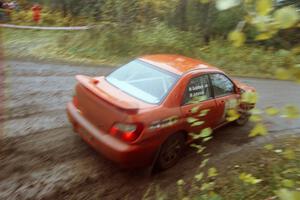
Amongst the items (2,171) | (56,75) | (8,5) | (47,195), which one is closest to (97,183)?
(47,195)

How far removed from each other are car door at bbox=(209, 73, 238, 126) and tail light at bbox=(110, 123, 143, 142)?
2.00 m

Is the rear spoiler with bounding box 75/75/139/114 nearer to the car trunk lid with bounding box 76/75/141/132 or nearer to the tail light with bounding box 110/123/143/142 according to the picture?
the car trunk lid with bounding box 76/75/141/132

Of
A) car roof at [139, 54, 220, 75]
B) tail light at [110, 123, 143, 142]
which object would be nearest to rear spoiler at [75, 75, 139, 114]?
tail light at [110, 123, 143, 142]

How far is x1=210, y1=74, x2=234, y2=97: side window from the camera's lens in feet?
21.5

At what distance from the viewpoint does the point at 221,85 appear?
22.2 feet

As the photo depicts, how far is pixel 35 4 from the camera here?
59.1 ft

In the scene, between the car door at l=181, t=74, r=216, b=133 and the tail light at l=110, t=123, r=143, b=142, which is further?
the car door at l=181, t=74, r=216, b=133

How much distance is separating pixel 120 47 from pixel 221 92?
7567mm

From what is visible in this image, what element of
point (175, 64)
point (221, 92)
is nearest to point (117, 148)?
point (175, 64)

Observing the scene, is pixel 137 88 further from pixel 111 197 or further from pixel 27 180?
pixel 27 180

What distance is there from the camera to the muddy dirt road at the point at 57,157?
16.3 ft

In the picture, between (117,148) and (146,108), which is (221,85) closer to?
(146,108)

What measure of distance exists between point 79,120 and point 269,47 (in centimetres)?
1402

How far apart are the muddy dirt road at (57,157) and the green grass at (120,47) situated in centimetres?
434
